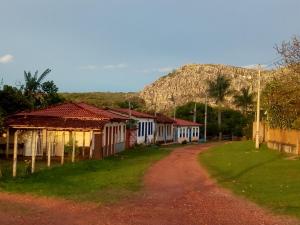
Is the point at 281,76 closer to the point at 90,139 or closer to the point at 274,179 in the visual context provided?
the point at 274,179

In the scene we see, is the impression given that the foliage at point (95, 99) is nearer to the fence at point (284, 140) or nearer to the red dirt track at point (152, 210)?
the fence at point (284, 140)

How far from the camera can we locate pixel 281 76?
24516 millimetres

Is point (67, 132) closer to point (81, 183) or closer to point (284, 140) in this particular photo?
point (284, 140)

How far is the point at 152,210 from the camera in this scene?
44.9ft

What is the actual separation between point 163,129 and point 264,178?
4388 centimetres

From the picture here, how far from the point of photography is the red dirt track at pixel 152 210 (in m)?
12.1

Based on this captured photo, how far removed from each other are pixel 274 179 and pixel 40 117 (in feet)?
51.5

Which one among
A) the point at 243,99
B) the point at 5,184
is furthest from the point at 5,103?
the point at 243,99

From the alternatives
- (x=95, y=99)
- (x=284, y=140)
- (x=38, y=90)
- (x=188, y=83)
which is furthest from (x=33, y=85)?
(x=188, y=83)

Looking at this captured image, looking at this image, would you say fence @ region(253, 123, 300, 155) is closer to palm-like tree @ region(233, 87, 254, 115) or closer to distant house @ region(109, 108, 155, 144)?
distant house @ region(109, 108, 155, 144)

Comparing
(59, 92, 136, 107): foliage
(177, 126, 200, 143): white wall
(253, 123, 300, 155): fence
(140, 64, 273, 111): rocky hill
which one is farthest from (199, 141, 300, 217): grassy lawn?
(140, 64, 273, 111): rocky hill

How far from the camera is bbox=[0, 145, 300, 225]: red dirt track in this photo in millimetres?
12066

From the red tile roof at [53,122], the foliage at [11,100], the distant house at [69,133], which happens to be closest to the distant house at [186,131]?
the foliage at [11,100]

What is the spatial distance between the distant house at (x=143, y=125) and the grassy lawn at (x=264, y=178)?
20.8 meters
